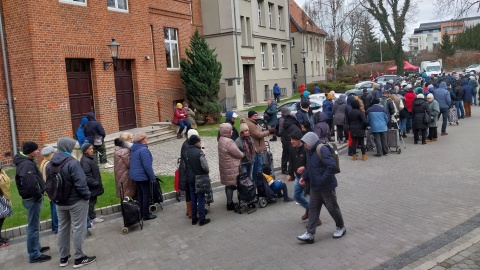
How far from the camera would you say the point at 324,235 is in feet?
23.7

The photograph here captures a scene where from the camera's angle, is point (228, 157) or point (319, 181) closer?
point (319, 181)

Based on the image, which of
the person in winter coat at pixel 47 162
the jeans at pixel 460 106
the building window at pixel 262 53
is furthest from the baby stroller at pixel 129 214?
the building window at pixel 262 53

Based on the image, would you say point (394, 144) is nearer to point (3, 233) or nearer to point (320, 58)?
point (3, 233)

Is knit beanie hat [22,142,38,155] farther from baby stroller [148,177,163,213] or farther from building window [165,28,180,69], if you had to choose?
building window [165,28,180,69]

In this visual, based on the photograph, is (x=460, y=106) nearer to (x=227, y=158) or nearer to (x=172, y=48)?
(x=172, y=48)

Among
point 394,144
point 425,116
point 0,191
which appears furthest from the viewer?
point 425,116

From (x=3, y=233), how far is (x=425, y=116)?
12.8 m

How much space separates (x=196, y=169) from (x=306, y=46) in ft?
158

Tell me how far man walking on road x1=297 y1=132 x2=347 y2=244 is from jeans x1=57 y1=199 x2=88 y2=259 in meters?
3.30

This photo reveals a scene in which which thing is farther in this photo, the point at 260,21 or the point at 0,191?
the point at 260,21

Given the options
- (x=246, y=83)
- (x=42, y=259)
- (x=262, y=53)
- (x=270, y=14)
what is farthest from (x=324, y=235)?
(x=270, y=14)

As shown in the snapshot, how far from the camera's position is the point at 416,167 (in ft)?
39.0

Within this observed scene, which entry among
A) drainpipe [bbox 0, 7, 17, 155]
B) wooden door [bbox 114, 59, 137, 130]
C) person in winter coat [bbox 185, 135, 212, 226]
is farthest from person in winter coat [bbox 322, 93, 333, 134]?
drainpipe [bbox 0, 7, 17, 155]

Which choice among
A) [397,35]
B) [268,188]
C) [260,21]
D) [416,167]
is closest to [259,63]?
[260,21]
